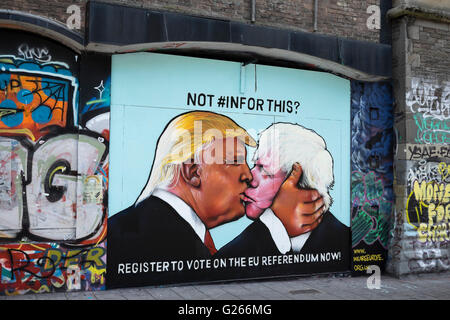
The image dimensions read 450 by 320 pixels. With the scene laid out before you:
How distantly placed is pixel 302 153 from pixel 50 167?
409 cm

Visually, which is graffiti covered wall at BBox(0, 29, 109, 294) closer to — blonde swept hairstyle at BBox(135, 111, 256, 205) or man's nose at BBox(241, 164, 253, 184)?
blonde swept hairstyle at BBox(135, 111, 256, 205)

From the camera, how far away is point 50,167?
259 inches

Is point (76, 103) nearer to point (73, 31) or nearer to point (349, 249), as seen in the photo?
point (73, 31)

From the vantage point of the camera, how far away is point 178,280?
7.30 m

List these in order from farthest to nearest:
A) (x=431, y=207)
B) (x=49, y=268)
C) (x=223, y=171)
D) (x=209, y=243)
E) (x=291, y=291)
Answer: (x=431, y=207), (x=223, y=171), (x=209, y=243), (x=291, y=291), (x=49, y=268)

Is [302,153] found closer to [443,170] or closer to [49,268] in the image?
[443,170]

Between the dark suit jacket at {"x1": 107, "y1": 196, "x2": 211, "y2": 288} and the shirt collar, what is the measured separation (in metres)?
0.05

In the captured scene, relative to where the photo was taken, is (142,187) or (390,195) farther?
(390,195)

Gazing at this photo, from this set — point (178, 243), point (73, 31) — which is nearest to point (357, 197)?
point (178, 243)

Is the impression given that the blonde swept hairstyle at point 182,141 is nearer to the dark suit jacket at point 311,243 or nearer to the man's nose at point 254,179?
the man's nose at point 254,179

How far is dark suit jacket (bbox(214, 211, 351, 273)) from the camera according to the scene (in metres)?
7.71

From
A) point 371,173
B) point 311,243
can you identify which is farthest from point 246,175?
point 371,173

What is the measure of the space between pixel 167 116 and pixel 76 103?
1341 millimetres

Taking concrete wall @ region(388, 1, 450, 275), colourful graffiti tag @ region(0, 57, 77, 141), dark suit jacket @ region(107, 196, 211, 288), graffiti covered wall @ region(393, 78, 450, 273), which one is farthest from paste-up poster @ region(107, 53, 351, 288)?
graffiti covered wall @ region(393, 78, 450, 273)
